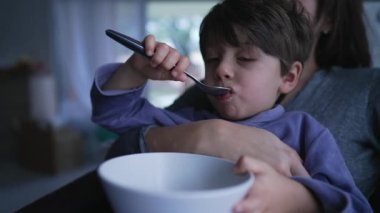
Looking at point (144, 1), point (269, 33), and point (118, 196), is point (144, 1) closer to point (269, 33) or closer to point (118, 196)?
point (269, 33)

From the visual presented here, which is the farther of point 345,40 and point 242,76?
point 345,40

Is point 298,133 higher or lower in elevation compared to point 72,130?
higher

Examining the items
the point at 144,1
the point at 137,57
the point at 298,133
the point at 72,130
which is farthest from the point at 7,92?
the point at 298,133

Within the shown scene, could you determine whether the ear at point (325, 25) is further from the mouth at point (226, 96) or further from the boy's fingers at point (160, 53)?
the boy's fingers at point (160, 53)

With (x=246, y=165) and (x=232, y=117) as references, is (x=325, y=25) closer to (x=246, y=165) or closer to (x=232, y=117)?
(x=232, y=117)

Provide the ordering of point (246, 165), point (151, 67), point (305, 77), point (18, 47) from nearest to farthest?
point (246, 165), point (151, 67), point (305, 77), point (18, 47)

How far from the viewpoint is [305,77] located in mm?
999

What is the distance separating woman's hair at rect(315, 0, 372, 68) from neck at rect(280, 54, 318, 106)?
0.02 metres

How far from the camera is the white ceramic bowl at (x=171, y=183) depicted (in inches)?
15.1

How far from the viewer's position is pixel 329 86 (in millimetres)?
913

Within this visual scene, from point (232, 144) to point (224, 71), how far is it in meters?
0.15

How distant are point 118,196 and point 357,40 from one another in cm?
87

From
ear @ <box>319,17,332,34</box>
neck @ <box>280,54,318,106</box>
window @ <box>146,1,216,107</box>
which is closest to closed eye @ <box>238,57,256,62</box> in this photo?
neck @ <box>280,54,318,106</box>

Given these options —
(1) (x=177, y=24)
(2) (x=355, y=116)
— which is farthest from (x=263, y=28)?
(1) (x=177, y=24)
